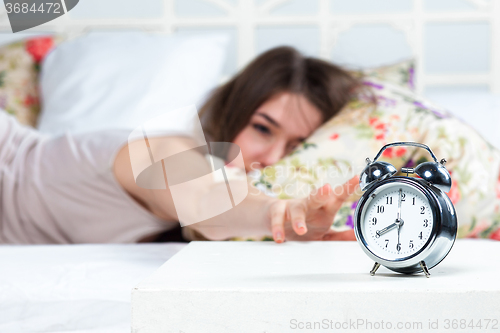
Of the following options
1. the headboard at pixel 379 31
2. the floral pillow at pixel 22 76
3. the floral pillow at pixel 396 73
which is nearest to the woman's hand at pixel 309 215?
the floral pillow at pixel 396 73

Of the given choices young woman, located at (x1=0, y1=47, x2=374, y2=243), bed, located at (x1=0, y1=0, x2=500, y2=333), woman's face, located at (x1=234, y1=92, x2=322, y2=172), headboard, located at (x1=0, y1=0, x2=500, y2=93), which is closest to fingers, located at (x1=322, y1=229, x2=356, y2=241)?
young woman, located at (x1=0, y1=47, x2=374, y2=243)

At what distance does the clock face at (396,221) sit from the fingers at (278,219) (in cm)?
18

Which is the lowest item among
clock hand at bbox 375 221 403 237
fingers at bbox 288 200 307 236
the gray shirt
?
the gray shirt

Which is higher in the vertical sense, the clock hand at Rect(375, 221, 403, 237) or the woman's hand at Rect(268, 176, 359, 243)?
the clock hand at Rect(375, 221, 403, 237)

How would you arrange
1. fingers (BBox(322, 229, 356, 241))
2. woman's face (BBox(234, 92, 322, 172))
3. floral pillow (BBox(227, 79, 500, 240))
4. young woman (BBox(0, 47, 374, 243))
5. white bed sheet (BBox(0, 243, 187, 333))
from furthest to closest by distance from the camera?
woman's face (BBox(234, 92, 322, 172)) → young woman (BBox(0, 47, 374, 243)) → floral pillow (BBox(227, 79, 500, 240)) → fingers (BBox(322, 229, 356, 241)) → white bed sheet (BBox(0, 243, 187, 333))

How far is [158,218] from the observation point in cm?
99

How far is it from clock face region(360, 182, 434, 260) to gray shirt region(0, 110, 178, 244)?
0.59 meters

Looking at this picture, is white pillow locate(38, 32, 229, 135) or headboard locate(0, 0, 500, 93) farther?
headboard locate(0, 0, 500, 93)

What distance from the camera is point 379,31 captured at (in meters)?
1.60

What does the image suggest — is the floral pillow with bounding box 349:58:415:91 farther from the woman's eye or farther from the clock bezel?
the clock bezel

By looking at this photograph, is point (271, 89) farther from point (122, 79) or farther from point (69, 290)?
point (69, 290)

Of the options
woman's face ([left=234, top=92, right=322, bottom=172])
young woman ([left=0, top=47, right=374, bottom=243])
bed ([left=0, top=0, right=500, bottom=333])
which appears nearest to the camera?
young woman ([left=0, top=47, right=374, bottom=243])

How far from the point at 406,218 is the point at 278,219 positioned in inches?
9.5

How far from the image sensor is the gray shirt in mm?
1002
